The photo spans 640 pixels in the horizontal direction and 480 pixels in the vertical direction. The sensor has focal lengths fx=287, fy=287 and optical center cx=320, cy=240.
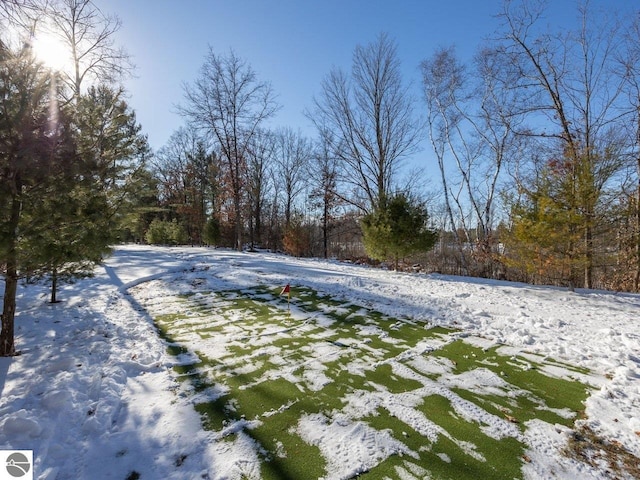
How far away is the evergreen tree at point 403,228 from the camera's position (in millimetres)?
10141

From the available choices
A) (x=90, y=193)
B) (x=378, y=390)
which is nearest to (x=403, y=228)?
(x=378, y=390)

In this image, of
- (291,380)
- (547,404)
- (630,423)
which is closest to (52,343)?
(291,380)

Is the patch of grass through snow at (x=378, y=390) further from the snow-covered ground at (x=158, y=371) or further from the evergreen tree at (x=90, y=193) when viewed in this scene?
the evergreen tree at (x=90, y=193)

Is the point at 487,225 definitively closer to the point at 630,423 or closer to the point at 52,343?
the point at 630,423

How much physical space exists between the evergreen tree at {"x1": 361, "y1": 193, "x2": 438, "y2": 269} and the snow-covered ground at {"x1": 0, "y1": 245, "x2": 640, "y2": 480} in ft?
8.13

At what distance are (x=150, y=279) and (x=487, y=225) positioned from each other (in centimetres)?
1398

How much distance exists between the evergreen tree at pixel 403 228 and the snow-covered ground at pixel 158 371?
248cm

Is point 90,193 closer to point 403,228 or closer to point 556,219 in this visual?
point 403,228

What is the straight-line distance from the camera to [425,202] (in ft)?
34.1

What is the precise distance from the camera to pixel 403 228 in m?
10.1

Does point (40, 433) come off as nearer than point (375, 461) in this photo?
No

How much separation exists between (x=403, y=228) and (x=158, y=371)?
8.42 metres

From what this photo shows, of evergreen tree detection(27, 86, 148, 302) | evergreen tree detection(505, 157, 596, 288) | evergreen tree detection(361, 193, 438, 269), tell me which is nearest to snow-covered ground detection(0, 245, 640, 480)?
evergreen tree detection(505, 157, 596, 288)

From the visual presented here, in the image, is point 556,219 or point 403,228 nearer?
point 556,219
